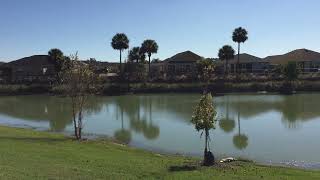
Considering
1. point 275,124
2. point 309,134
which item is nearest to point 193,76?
point 275,124

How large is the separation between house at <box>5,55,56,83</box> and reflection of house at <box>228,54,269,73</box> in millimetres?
45008

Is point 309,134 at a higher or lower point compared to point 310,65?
lower

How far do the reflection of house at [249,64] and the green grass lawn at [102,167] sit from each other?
102255mm

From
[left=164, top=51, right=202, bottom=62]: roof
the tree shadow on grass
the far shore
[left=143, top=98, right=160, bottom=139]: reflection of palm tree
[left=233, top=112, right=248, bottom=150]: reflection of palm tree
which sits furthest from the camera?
[left=164, top=51, right=202, bottom=62]: roof

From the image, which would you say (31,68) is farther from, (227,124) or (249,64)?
(227,124)

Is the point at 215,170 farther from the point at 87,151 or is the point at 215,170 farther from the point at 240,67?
the point at 240,67

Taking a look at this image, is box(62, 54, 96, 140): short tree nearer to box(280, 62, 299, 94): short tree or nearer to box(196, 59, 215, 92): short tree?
box(196, 59, 215, 92): short tree

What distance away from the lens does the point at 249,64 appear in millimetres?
128000

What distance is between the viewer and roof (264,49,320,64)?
126 m

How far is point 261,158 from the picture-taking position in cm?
2997

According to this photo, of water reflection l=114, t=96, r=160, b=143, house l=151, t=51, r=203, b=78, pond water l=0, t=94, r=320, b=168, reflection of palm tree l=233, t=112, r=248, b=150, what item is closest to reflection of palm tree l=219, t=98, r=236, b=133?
pond water l=0, t=94, r=320, b=168

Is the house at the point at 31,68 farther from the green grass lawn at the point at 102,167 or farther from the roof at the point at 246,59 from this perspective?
the green grass lawn at the point at 102,167

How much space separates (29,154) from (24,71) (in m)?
108

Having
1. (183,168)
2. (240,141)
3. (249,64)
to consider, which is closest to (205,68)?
(249,64)
